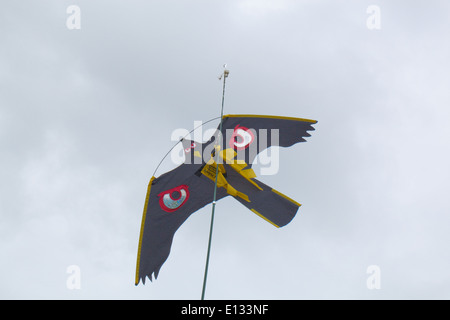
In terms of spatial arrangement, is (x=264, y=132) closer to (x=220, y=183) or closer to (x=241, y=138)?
(x=241, y=138)

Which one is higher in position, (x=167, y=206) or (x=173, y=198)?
(x=173, y=198)

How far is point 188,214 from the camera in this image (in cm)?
1512

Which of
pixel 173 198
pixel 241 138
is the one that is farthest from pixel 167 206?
pixel 241 138

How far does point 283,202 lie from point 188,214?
314 centimetres

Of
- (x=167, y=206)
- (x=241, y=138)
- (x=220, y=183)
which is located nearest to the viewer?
(x=167, y=206)

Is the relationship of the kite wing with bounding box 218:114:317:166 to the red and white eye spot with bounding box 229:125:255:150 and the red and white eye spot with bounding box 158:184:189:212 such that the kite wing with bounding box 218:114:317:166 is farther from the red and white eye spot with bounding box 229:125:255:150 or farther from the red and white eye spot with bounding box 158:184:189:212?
the red and white eye spot with bounding box 158:184:189:212

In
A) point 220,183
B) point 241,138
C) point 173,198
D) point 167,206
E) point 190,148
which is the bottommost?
point 167,206

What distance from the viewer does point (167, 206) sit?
14.9 m

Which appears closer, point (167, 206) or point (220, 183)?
point (167, 206)

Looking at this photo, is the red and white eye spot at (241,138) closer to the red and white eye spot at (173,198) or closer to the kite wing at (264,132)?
the kite wing at (264,132)

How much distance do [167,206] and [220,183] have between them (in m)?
1.84

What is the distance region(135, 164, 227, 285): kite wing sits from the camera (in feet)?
48.0
